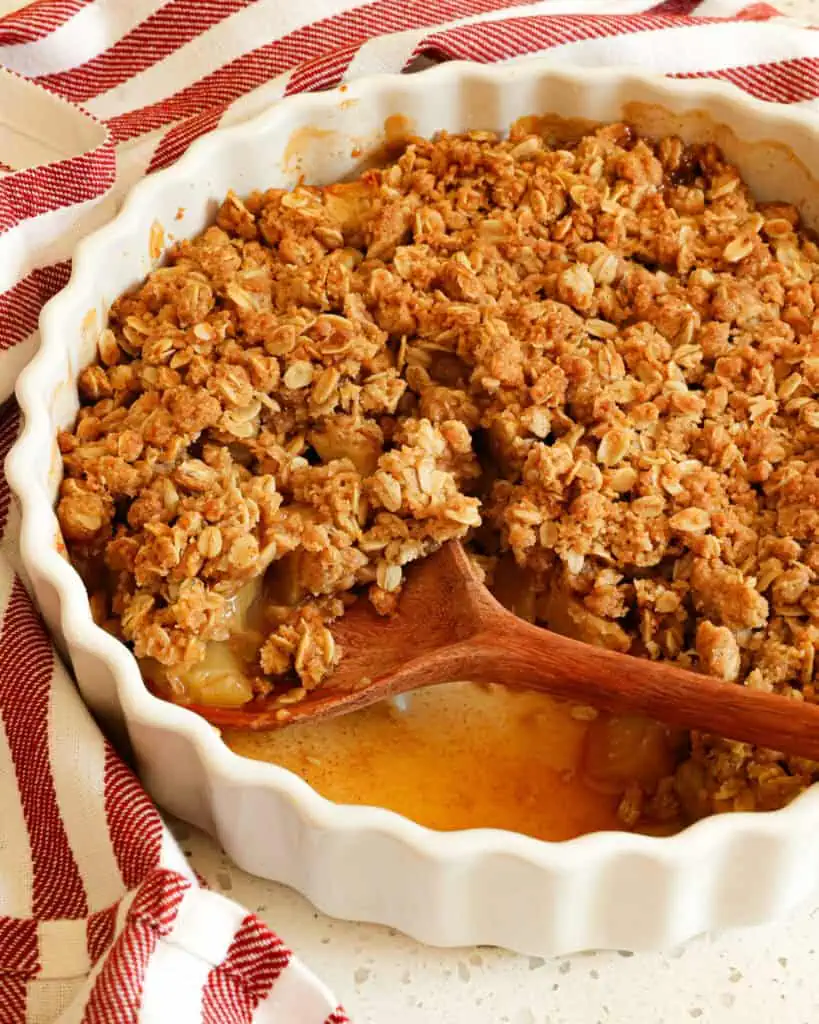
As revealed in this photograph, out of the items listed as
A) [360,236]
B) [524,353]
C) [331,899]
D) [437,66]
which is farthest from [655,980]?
[437,66]

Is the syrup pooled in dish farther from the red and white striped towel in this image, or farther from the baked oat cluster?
the red and white striped towel

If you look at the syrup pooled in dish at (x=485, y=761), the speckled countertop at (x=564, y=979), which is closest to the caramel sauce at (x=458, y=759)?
the syrup pooled in dish at (x=485, y=761)

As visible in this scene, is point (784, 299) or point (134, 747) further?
point (784, 299)

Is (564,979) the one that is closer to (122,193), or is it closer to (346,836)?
(346,836)

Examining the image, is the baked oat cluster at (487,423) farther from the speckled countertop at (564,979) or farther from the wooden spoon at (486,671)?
the speckled countertop at (564,979)

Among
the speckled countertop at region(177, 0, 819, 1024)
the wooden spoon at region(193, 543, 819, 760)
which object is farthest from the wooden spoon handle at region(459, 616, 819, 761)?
the speckled countertop at region(177, 0, 819, 1024)

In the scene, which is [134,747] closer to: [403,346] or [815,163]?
[403,346]

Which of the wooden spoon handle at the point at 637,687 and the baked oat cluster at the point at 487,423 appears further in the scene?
the baked oat cluster at the point at 487,423
